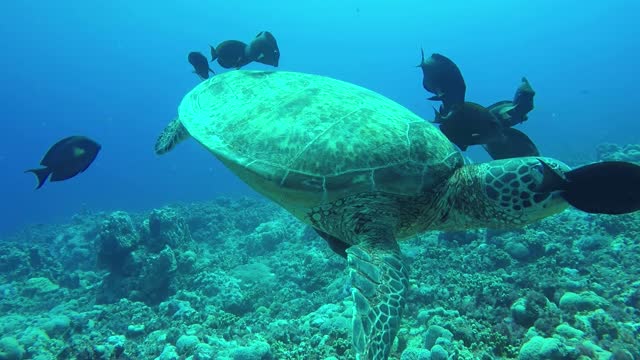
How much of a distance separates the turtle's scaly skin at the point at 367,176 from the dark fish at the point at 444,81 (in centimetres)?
112

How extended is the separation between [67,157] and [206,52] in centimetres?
10323

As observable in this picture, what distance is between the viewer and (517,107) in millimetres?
5383

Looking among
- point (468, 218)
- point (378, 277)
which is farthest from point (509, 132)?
point (378, 277)

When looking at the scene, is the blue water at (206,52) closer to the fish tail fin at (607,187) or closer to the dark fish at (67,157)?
the dark fish at (67,157)

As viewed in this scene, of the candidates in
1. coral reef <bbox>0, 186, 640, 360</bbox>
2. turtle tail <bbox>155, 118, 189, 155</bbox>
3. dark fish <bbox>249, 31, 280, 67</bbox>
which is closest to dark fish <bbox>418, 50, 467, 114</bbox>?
coral reef <bbox>0, 186, 640, 360</bbox>

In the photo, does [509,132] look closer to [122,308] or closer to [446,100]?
[446,100]

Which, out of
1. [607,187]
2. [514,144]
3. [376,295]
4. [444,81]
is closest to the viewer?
[607,187]

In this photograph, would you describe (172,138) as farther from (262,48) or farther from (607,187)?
(607,187)

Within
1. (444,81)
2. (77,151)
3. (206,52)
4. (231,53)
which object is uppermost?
(206,52)

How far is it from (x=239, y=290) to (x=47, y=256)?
9903 mm

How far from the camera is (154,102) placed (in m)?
123

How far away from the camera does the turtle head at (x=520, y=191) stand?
11.3 feet

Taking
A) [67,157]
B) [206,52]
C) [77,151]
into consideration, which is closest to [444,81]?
[77,151]

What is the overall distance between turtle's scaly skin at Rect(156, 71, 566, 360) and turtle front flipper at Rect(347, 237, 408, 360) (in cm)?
1
